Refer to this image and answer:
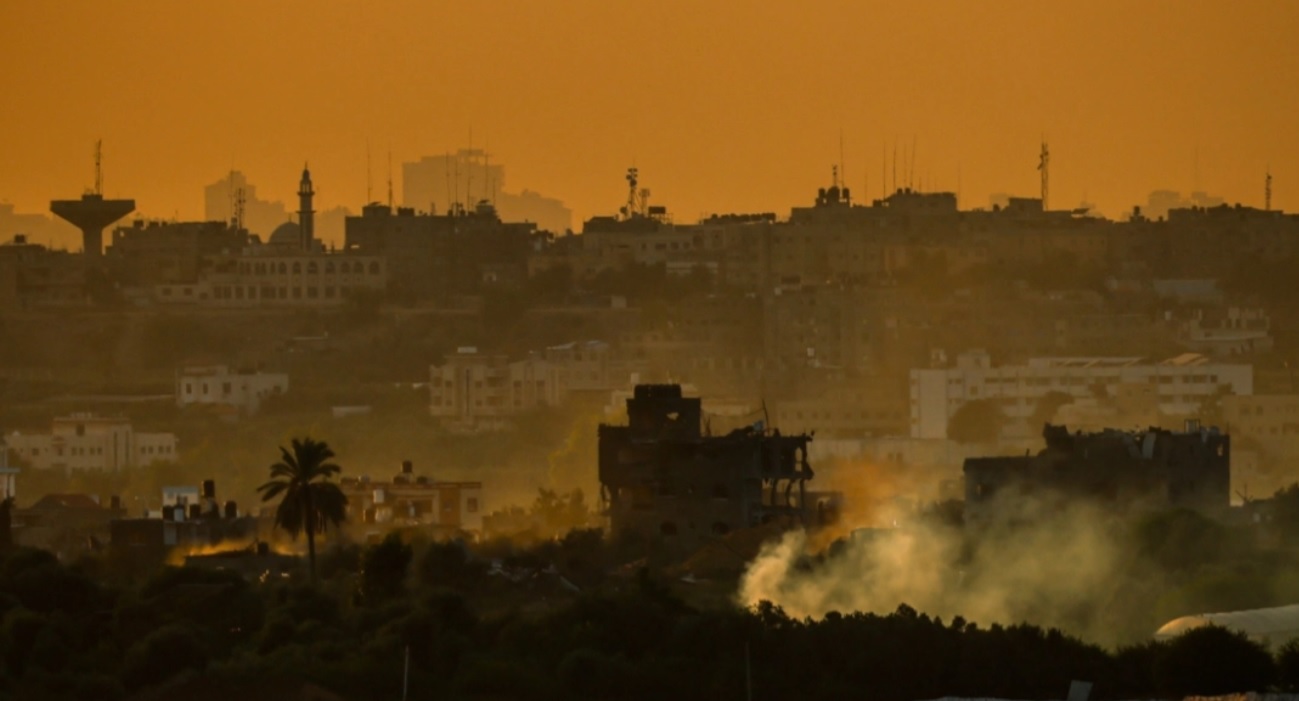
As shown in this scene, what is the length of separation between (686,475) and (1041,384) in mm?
43177

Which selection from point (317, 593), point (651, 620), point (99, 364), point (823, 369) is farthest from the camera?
point (99, 364)

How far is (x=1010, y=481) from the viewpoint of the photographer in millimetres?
61344

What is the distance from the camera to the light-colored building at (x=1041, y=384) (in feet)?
334

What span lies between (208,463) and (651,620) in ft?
179

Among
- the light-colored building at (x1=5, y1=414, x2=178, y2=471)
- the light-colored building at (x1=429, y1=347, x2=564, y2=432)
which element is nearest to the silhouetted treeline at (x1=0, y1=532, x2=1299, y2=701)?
the light-colored building at (x1=5, y1=414, x2=178, y2=471)

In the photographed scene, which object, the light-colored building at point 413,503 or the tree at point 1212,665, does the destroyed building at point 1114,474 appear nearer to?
the light-colored building at point 413,503

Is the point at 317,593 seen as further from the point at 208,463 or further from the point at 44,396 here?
the point at 44,396

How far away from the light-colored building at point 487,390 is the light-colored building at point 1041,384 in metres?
9.43

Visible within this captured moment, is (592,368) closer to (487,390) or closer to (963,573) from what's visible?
(487,390)

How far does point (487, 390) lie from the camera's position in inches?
4363

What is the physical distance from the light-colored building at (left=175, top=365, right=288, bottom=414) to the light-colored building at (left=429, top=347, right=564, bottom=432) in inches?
158

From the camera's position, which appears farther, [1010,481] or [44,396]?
[44,396]

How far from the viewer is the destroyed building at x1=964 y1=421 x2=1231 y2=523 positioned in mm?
59875

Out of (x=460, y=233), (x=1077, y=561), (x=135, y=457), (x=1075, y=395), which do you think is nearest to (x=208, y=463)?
(x=135, y=457)
